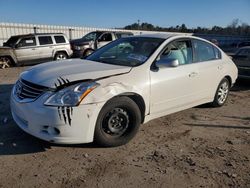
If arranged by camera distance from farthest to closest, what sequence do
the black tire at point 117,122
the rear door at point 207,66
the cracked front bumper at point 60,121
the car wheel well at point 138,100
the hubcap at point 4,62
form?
the hubcap at point 4,62 < the rear door at point 207,66 < the car wheel well at point 138,100 < the black tire at point 117,122 < the cracked front bumper at point 60,121

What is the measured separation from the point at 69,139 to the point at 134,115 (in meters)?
1.02

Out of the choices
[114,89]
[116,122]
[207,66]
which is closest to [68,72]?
[114,89]

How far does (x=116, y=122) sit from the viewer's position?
4.02 meters

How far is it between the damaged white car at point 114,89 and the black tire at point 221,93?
0.52m

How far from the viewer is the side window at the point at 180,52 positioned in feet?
15.7

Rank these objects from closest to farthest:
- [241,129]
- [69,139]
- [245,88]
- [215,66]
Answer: [69,139] → [241,129] → [215,66] → [245,88]

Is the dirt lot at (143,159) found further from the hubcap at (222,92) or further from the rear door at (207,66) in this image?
the hubcap at (222,92)

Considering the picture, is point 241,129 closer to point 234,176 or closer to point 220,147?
point 220,147

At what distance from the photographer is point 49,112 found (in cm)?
346

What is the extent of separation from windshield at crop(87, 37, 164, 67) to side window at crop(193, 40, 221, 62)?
2.88 feet

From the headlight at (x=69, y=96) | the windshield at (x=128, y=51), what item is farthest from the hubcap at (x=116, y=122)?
the windshield at (x=128, y=51)

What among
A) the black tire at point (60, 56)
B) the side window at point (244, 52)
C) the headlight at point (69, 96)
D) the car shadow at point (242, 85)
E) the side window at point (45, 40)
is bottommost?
the car shadow at point (242, 85)

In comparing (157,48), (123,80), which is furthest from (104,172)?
(157,48)

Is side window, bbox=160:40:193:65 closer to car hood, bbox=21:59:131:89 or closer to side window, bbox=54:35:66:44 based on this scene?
car hood, bbox=21:59:131:89
